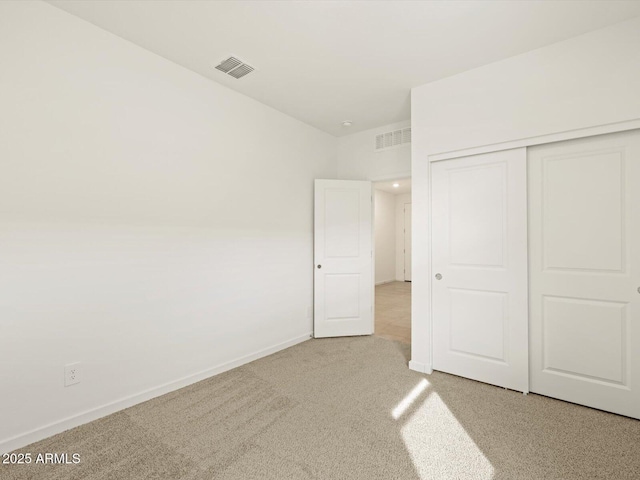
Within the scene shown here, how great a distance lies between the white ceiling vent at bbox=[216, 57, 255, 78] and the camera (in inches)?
98.5

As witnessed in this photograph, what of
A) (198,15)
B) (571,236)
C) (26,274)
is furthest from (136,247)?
(571,236)

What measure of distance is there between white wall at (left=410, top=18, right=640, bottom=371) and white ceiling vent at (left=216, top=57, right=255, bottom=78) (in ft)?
5.22

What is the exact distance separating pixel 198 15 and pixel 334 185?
90.9 inches

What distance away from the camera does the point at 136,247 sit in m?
2.29

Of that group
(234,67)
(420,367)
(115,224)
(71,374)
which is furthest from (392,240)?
(71,374)

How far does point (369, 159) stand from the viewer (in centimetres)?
406

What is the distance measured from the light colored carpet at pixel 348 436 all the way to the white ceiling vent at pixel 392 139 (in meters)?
2.71

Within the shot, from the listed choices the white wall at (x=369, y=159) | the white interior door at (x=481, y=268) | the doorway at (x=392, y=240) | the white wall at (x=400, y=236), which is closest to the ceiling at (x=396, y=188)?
the doorway at (x=392, y=240)

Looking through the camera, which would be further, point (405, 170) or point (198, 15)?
point (405, 170)

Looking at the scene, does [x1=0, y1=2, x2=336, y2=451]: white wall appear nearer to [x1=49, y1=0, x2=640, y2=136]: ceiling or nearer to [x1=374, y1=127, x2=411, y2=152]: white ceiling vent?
[x1=49, y1=0, x2=640, y2=136]: ceiling

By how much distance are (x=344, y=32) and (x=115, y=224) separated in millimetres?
2166

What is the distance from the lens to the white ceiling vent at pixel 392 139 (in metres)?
3.71

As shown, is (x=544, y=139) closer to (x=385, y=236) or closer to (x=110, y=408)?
(x=110, y=408)

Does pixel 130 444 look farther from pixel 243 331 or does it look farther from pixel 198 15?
pixel 198 15
